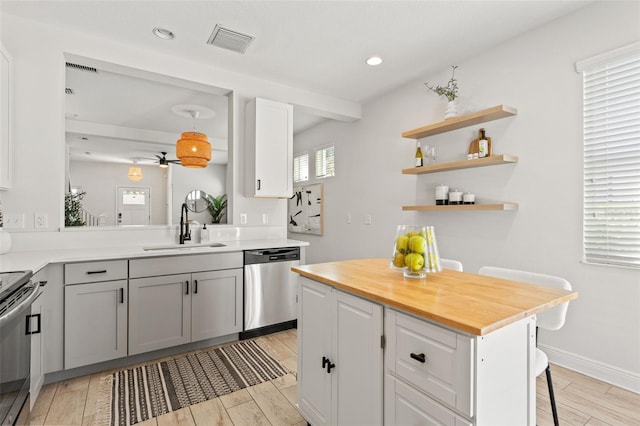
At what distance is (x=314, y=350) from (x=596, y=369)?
6.93 feet

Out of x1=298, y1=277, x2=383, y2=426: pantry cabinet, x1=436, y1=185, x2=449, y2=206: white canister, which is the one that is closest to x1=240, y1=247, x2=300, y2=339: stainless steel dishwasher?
x1=298, y1=277, x2=383, y2=426: pantry cabinet

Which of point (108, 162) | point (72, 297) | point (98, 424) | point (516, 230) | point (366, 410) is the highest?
point (108, 162)

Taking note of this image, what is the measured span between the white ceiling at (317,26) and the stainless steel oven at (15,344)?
6.51ft

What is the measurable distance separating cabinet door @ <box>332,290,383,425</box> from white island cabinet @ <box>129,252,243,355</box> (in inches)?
63.0

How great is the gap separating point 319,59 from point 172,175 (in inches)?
236

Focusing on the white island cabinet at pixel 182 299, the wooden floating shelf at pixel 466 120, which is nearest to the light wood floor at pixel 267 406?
the white island cabinet at pixel 182 299

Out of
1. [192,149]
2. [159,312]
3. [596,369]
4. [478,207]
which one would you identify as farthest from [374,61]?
[596,369]

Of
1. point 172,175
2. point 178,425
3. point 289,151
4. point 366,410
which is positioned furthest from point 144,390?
point 172,175

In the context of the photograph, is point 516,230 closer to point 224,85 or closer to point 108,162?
point 224,85

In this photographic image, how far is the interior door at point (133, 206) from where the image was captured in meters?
8.34

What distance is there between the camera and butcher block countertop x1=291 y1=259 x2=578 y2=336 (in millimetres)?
1025

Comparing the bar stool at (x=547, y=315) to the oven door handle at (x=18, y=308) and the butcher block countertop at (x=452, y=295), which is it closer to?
the butcher block countertop at (x=452, y=295)

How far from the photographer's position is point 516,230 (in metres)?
2.73

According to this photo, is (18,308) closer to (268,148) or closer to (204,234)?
(204,234)
